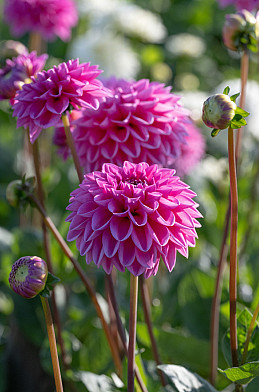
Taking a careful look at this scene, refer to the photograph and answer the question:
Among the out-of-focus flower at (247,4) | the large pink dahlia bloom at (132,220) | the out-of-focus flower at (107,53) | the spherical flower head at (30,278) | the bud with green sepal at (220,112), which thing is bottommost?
the spherical flower head at (30,278)

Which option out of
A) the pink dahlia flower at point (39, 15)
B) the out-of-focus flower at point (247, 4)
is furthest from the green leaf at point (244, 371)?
the pink dahlia flower at point (39, 15)

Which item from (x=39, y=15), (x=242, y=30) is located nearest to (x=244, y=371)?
(x=242, y=30)

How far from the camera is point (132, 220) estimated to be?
523mm

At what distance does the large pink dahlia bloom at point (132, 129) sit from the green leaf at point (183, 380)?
0.25 m

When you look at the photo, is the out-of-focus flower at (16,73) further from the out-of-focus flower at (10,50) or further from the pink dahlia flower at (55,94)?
the out-of-focus flower at (10,50)

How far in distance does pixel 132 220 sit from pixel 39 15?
99 cm

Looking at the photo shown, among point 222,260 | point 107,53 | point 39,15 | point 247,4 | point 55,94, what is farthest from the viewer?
point 107,53

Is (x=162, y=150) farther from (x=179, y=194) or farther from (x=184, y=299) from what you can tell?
(x=184, y=299)

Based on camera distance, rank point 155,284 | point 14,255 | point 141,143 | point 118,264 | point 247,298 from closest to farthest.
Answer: point 118,264
point 141,143
point 247,298
point 14,255
point 155,284

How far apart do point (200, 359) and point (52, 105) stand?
533 millimetres

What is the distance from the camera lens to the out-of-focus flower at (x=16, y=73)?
71 cm

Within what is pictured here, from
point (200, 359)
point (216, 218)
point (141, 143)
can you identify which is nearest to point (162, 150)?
point (141, 143)

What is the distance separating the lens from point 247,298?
103 centimetres

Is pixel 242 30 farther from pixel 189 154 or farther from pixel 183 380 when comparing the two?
pixel 183 380
